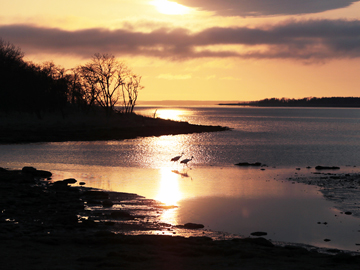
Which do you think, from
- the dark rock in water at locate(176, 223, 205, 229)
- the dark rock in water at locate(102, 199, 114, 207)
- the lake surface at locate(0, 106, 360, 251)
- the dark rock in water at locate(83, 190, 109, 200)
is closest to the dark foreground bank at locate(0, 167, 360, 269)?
the dark rock in water at locate(176, 223, 205, 229)

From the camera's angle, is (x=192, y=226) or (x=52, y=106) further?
(x=52, y=106)

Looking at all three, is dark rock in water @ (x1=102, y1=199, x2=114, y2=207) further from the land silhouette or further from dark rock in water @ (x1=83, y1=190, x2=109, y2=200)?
the land silhouette

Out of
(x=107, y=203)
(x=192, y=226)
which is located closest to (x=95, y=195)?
(x=107, y=203)

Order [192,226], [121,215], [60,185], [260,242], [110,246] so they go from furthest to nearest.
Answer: [60,185], [121,215], [192,226], [260,242], [110,246]

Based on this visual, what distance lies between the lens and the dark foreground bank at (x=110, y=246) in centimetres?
A: 926

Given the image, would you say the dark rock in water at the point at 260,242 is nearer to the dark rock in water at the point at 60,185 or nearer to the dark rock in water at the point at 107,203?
the dark rock in water at the point at 107,203

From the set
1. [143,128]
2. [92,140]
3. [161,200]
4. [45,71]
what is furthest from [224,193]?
[45,71]

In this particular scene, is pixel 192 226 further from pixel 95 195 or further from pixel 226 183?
pixel 226 183

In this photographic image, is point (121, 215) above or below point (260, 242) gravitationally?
below

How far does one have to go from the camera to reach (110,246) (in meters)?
10.8

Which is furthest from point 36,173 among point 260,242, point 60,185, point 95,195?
point 260,242

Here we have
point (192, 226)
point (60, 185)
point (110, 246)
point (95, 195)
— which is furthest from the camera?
point (60, 185)

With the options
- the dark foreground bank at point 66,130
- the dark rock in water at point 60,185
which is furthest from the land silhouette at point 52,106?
the dark rock in water at point 60,185

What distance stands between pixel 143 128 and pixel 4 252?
66552 mm
